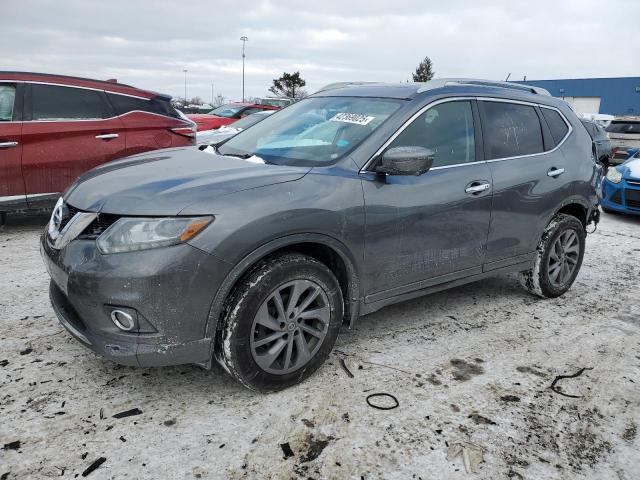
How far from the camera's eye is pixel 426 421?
270 cm

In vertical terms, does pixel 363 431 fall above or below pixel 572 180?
below

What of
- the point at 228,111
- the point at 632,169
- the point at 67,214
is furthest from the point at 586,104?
the point at 67,214

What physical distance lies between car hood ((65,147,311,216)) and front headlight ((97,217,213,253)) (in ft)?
0.16

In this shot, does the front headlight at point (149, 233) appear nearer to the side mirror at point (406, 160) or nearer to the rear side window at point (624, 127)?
the side mirror at point (406, 160)

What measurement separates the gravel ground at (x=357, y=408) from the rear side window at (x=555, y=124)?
155 cm

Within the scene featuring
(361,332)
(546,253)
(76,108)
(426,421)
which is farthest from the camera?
(76,108)

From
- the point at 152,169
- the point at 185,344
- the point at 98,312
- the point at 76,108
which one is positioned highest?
the point at 76,108

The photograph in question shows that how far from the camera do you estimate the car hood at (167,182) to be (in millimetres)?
2543

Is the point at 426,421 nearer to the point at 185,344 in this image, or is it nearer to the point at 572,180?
the point at 185,344

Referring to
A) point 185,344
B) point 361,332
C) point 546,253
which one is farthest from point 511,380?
point 185,344

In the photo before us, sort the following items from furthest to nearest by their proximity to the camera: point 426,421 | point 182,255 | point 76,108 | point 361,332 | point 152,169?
point 76,108 → point 361,332 → point 152,169 → point 426,421 → point 182,255

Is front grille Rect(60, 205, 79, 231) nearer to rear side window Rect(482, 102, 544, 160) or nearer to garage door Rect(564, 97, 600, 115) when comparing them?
rear side window Rect(482, 102, 544, 160)

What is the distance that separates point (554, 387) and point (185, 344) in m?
2.13

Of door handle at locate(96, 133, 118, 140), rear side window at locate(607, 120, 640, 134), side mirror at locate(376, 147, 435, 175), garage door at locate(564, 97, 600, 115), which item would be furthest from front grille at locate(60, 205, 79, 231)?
garage door at locate(564, 97, 600, 115)
